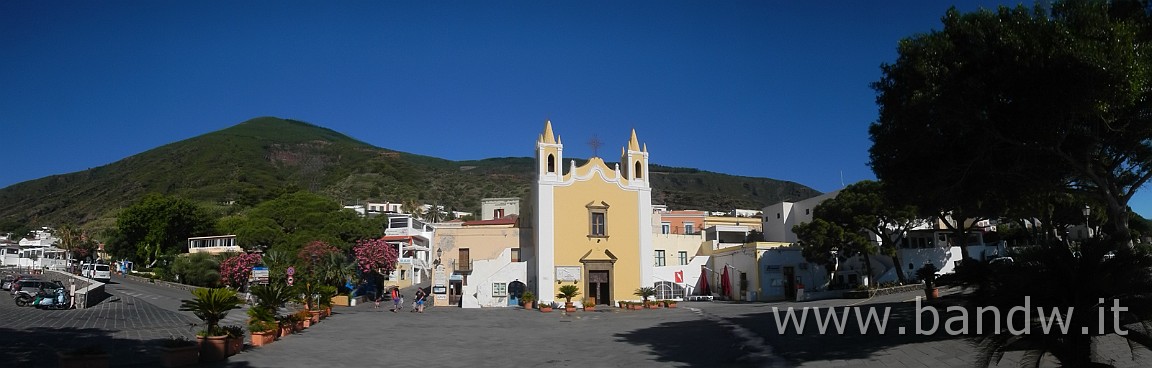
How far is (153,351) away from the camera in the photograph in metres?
15.0

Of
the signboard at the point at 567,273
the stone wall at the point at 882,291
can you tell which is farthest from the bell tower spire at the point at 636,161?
the stone wall at the point at 882,291

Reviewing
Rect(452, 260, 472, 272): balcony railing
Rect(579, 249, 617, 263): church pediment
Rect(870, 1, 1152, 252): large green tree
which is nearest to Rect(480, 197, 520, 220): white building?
Rect(452, 260, 472, 272): balcony railing

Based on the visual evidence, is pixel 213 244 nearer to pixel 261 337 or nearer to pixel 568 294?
pixel 568 294

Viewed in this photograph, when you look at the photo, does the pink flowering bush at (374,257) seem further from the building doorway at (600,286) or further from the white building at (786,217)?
the white building at (786,217)

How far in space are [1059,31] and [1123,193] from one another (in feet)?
23.3

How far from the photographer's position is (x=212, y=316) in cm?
1443

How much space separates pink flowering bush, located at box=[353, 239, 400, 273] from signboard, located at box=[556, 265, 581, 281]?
12.0 metres

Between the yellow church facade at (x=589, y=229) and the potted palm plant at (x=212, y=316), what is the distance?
2542 cm

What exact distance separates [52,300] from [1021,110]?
33.5m

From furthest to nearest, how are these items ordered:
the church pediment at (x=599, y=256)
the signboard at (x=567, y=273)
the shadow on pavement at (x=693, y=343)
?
the church pediment at (x=599, y=256)
the signboard at (x=567, y=273)
the shadow on pavement at (x=693, y=343)

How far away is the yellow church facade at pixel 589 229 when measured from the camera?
40.0 m

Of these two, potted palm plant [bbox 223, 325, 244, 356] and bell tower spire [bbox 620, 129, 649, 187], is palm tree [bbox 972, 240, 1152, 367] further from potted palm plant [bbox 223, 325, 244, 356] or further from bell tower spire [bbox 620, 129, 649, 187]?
bell tower spire [bbox 620, 129, 649, 187]

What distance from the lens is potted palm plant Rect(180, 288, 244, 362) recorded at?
14.1m

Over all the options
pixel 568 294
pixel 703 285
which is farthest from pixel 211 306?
pixel 703 285
